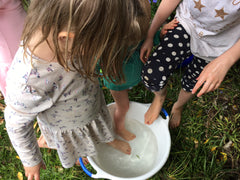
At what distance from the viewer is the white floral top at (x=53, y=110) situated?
2.73 ft

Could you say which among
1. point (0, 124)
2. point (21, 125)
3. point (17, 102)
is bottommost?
point (0, 124)

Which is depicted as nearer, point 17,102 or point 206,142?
point 17,102

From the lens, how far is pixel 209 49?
1234 mm

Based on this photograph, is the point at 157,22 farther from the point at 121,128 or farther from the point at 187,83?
the point at 121,128

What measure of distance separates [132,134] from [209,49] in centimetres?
95

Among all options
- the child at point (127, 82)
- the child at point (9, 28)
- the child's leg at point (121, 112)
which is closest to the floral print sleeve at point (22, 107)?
the child at point (127, 82)

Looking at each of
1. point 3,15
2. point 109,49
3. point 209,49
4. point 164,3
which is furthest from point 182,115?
point 3,15

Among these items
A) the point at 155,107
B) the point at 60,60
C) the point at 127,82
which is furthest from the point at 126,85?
the point at 60,60

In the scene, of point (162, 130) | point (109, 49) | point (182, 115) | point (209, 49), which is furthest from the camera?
point (182, 115)

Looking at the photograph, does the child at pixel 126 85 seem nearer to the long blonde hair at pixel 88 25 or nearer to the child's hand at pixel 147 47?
the child's hand at pixel 147 47

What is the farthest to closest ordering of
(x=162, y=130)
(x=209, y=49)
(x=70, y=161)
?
(x=162, y=130), (x=70, y=161), (x=209, y=49)

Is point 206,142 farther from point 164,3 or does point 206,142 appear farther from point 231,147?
point 164,3

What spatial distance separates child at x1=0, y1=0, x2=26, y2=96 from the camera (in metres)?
1.30

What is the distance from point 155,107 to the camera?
1608mm
